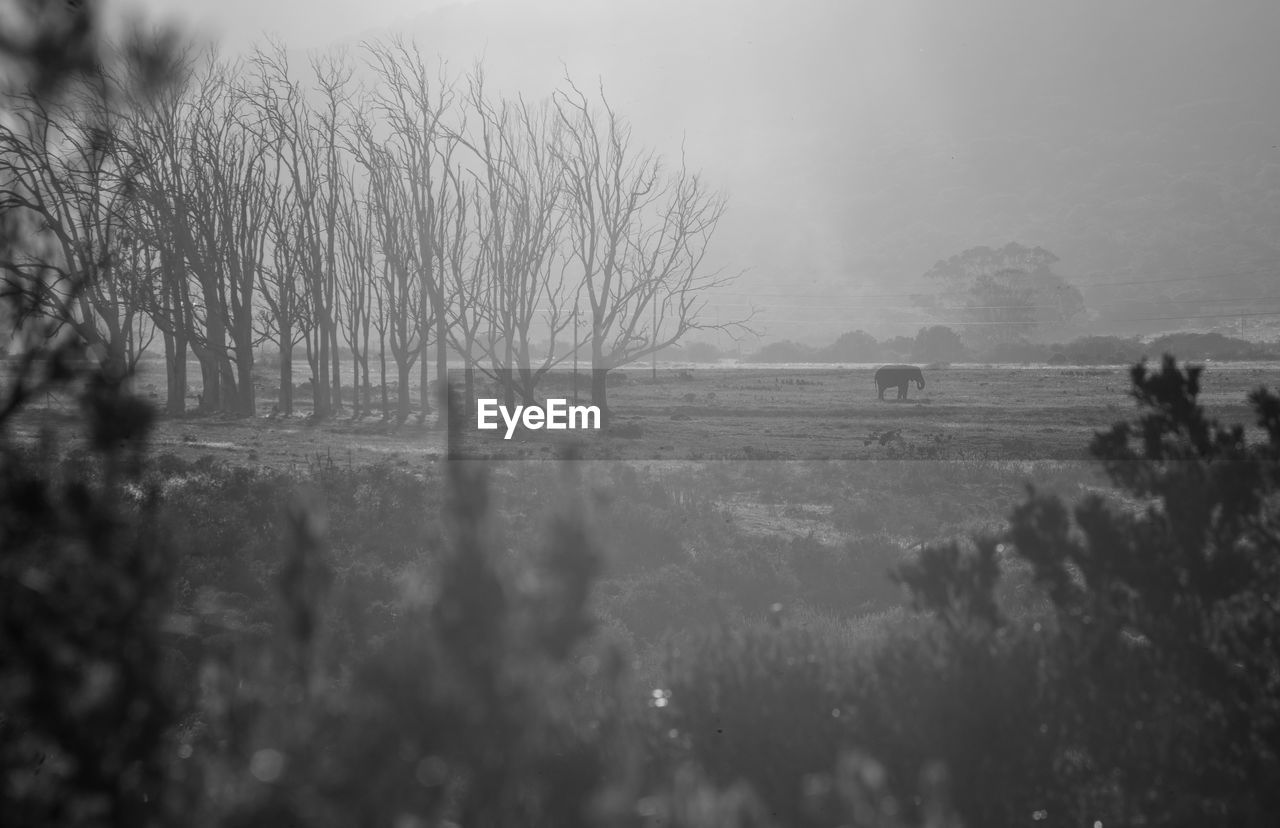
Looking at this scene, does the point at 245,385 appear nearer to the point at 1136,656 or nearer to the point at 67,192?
the point at 67,192

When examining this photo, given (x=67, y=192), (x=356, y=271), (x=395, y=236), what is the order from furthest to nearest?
(x=356, y=271) < (x=395, y=236) < (x=67, y=192)

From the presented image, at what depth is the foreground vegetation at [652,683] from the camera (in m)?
2.17

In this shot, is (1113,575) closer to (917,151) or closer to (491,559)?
(491,559)

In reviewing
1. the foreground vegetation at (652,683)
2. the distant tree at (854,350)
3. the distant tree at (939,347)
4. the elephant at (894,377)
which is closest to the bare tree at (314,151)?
the elephant at (894,377)

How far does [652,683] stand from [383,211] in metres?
30.7

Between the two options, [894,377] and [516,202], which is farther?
[894,377]

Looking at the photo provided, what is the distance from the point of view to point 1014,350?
75062 millimetres

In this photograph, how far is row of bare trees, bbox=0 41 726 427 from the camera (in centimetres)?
2923

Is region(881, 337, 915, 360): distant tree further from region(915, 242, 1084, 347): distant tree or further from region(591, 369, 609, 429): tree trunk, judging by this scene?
region(591, 369, 609, 429): tree trunk

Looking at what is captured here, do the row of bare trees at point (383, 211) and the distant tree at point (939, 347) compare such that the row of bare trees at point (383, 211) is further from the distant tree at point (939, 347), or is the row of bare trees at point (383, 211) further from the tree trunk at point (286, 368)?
the distant tree at point (939, 347)

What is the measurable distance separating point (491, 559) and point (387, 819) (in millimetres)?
778

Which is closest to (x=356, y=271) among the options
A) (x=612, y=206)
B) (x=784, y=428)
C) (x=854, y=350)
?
(x=612, y=206)

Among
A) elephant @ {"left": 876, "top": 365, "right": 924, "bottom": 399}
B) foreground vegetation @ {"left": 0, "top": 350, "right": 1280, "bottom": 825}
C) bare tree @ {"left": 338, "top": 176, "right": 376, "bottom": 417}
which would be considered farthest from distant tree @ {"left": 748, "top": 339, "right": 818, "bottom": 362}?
foreground vegetation @ {"left": 0, "top": 350, "right": 1280, "bottom": 825}

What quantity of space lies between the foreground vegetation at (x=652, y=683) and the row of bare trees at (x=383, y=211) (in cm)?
2135
